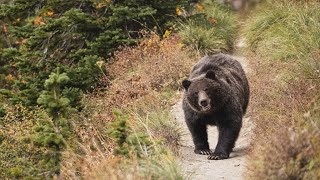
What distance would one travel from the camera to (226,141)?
8.33 metres

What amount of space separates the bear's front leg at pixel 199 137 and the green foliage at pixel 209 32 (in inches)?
272

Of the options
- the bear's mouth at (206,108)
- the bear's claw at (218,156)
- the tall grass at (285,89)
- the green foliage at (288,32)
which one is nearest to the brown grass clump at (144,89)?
the bear's claw at (218,156)

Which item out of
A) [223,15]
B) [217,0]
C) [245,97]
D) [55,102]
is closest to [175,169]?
[55,102]

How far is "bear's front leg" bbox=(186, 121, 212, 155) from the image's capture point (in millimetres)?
8648

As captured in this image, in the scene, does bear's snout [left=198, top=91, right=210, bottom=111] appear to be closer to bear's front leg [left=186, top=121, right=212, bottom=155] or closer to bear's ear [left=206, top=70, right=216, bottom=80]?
bear's ear [left=206, top=70, right=216, bottom=80]

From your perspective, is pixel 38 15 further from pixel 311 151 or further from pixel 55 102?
pixel 311 151

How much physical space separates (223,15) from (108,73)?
5.92 m

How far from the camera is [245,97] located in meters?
9.63

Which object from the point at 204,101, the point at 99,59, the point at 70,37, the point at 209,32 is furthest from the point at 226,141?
the point at 209,32

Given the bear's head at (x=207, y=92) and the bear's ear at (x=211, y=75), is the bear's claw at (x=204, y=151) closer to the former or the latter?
the bear's head at (x=207, y=92)

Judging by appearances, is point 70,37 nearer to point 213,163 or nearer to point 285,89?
point 285,89

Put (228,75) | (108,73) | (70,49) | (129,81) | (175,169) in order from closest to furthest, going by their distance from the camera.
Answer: (175,169)
(228,75)
(129,81)
(108,73)
(70,49)

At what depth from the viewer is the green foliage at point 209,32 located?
15.8m

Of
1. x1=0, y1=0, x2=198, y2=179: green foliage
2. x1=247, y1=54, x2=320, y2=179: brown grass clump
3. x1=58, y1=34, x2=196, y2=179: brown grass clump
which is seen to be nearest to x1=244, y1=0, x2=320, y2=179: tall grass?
x1=247, y1=54, x2=320, y2=179: brown grass clump
